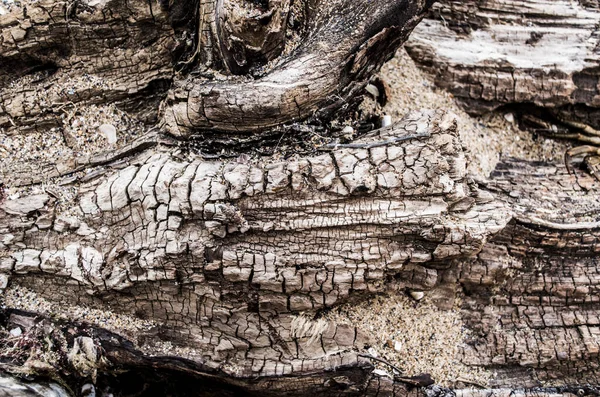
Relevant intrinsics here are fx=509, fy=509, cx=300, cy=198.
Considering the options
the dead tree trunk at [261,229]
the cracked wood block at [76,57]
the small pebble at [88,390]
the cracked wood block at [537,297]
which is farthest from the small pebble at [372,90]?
the small pebble at [88,390]

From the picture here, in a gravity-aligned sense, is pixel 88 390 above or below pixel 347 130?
below

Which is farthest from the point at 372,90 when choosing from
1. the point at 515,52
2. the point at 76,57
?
the point at 76,57

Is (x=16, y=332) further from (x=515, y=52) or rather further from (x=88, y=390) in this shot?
(x=515, y=52)

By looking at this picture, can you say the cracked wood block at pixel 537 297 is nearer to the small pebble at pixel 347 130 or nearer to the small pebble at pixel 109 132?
the small pebble at pixel 347 130

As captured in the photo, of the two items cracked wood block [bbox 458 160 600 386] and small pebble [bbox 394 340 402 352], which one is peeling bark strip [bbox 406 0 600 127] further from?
small pebble [bbox 394 340 402 352]

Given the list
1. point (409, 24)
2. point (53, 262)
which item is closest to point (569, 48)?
point (409, 24)

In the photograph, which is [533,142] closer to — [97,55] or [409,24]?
[409,24]
